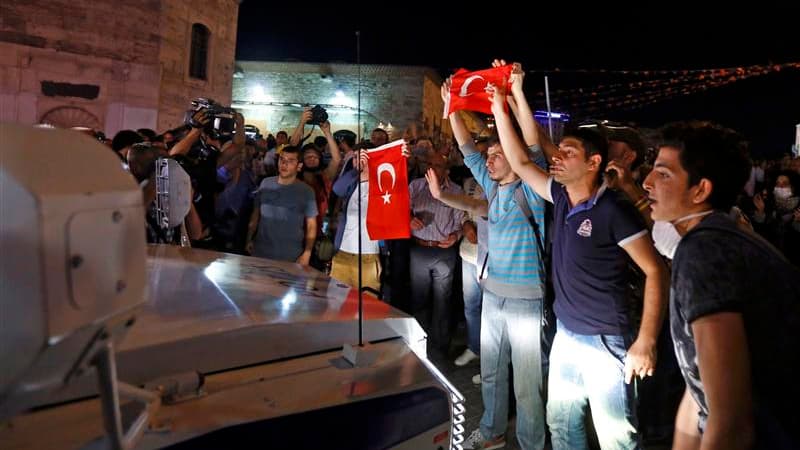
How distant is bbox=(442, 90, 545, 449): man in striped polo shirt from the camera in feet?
11.1

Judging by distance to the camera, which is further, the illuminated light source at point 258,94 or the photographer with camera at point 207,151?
the illuminated light source at point 258,94

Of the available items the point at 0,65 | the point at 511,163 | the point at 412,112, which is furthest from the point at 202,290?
the point at 412,112

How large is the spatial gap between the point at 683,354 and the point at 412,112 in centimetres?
2818

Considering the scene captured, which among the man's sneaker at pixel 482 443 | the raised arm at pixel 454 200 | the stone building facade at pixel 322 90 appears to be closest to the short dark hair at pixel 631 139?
the raised arm at pixel 454 200

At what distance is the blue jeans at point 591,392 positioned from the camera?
272 centimetres

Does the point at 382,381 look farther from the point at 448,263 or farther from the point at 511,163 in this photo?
the point at 448,263

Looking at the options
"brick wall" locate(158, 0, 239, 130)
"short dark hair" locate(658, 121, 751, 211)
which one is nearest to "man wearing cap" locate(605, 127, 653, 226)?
"short dark hair" locate(658, 121, 751, 211)

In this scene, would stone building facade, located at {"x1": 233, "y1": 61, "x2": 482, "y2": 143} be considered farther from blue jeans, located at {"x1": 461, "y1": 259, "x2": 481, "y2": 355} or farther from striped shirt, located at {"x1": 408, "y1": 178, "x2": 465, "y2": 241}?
blue jeans, located at {"x1": 461, "y1": 259, "x2": 481, "y2": 355}

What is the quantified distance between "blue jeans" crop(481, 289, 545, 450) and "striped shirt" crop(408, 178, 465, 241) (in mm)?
1785

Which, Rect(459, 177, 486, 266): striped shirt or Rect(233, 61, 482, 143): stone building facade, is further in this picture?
Rect(233, 61, 482, 143): stone building facade

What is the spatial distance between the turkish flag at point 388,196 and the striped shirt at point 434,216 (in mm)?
1080

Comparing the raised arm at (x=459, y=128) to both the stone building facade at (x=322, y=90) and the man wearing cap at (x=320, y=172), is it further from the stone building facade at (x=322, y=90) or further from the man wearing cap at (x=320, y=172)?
the stone building facade at (x=322, y=90)

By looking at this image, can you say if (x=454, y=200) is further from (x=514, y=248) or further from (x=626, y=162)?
(x=626, y=162)

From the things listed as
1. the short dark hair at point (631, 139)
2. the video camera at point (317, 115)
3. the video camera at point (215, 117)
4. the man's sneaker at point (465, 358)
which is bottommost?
the man's sneaker at point (465, 358)
